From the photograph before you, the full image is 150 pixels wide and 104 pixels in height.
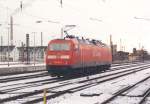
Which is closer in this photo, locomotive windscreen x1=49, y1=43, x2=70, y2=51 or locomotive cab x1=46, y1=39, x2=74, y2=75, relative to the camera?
locomotive cab x1=46, y1=39, x2=74, y2=75

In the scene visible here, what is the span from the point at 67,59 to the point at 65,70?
854mm

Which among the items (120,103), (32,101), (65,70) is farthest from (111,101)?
(65,70)

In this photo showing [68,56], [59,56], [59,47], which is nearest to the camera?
[68,56]

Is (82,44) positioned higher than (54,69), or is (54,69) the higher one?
(82,44)

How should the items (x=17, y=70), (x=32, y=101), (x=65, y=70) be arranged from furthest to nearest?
(x=17, y=70)
(x=65, y=70)
(x=32, y=101)

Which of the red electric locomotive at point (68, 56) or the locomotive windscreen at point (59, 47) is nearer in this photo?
the red electric locomotive at point (68, 56)

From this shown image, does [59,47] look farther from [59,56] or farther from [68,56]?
[68,56]

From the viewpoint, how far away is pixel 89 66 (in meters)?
32.3

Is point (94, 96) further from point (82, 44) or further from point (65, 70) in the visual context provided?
point (82, 44)

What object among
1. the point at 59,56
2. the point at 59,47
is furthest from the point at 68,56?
the point at 59,47

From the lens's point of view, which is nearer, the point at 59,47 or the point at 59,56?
the point at 59,56

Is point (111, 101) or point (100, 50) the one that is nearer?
point (111, 101)

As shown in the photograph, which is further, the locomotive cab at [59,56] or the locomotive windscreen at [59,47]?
the locomotive windscreen at [59,47]

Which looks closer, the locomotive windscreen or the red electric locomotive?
the red electric locomotive
